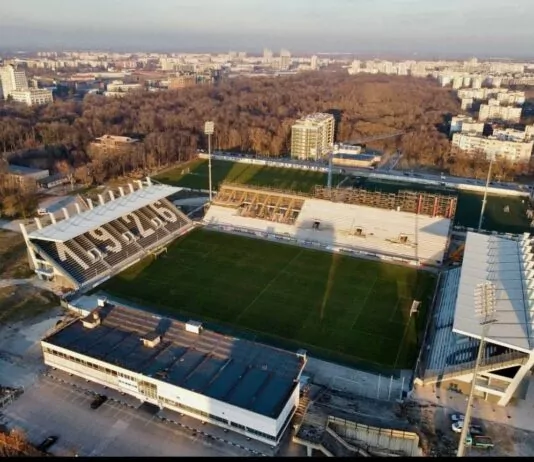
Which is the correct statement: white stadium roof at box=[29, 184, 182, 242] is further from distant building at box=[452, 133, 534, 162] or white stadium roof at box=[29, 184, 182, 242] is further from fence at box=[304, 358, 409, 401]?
distant building at box=[452, 133, 534, 162]

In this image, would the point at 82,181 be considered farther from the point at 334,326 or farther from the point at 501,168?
the point at 501,168

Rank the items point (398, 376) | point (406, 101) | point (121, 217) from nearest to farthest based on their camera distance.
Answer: point (398, 376) → point (121, 217) → point (406, 101)

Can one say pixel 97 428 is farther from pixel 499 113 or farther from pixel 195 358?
pixel 499 113

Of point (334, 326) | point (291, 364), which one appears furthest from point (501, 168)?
point (291, 364)

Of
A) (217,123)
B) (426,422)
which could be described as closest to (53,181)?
(217,123)

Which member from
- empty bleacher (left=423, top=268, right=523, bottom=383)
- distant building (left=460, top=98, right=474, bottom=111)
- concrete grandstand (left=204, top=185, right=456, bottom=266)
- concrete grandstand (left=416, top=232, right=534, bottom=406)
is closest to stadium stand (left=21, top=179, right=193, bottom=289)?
concrete grandstand (left=204, top=185, right=456, bottom=266)

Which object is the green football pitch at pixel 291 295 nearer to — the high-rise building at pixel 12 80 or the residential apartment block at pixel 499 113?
the residential apartment block at pixel 499 113
